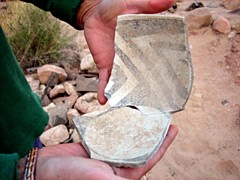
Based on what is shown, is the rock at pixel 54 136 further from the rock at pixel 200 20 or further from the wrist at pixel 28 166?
the rock at pixel 200 20

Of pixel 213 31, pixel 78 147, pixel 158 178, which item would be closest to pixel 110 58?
pixel 78 147

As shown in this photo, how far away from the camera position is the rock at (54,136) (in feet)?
7.06

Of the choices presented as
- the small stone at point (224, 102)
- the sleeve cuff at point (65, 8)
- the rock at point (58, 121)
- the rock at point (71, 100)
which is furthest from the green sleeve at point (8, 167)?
the small stone at point (224, 102)

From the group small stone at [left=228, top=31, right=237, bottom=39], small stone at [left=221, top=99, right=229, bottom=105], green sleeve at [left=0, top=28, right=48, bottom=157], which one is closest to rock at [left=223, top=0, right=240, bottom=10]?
small stone at [left=228, top=31, right=237, bottom=39]

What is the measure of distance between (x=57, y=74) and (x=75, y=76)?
144 millimetres

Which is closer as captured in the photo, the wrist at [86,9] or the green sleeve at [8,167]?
the green sleeve at [8,167]

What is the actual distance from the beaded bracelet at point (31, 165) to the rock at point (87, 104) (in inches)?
44.9

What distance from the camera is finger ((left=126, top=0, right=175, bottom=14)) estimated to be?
4.54 ft

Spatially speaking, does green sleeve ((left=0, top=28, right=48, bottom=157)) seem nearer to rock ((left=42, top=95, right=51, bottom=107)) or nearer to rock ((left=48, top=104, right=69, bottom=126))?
rock ((left=48, top=104, right=69, bottom=126))

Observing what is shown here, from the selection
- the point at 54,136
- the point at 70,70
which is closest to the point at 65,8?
the point at 54,136

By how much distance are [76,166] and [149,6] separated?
0.65 metres

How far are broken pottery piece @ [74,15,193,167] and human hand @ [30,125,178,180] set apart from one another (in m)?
0.04

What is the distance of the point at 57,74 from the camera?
8.80 ft

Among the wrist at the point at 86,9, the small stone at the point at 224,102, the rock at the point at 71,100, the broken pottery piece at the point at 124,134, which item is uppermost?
the wrist at the point at 86,9
